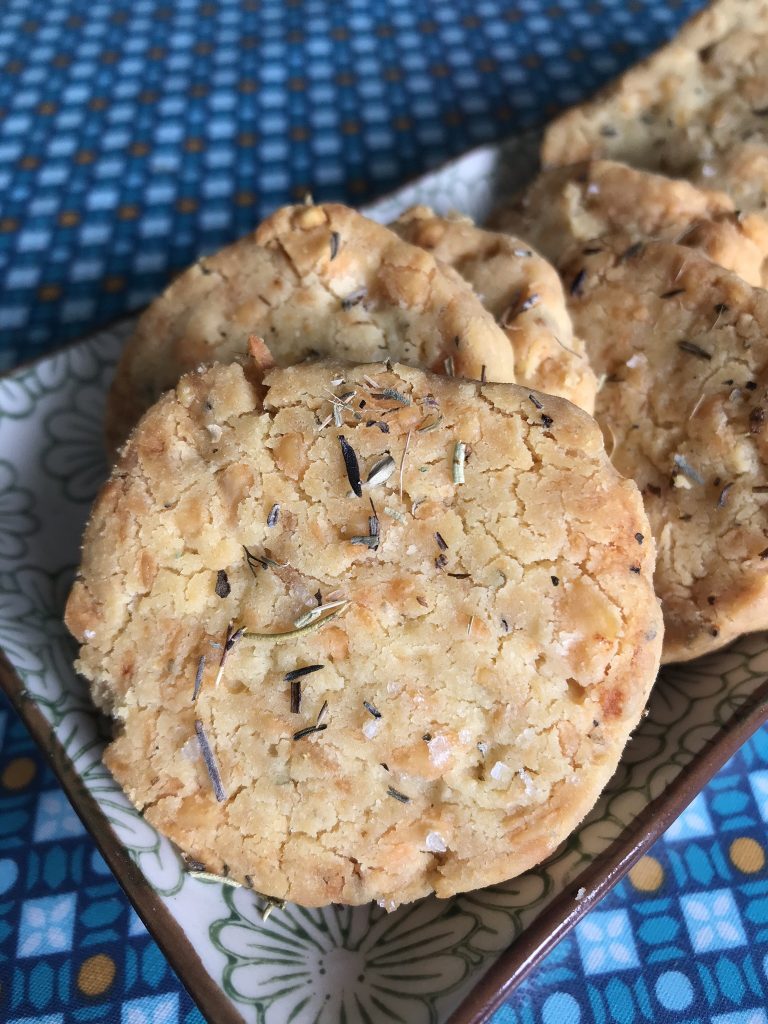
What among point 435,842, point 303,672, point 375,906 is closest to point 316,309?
point 303,672

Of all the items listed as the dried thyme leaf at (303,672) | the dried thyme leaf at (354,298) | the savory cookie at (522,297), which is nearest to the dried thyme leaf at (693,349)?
the savory cookie at (522,297)

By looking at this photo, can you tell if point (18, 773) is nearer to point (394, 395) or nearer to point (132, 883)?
point (132, 883)

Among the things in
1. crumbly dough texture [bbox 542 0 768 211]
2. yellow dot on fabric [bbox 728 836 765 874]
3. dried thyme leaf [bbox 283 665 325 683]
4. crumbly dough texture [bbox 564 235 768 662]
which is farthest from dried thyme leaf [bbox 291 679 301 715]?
crumbly dough texture [bbox 542 0 768 211]

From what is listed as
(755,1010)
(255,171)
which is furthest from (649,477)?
(255,171)

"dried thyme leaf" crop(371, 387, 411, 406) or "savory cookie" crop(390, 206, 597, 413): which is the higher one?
"dried thyme leaf" crop(371, 387, 411, 406)

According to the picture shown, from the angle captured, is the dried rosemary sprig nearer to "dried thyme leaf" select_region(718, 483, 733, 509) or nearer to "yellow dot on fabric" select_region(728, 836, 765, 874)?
"dried thyme leaf" select_region(718, 483, 733, 509)

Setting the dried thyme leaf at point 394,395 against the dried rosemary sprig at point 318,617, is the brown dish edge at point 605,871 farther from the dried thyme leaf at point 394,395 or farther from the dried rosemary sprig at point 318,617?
the dried thyme leaf at point 394,395
